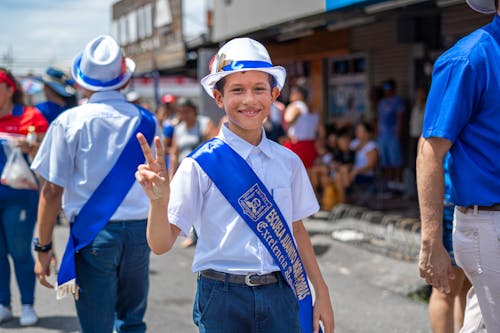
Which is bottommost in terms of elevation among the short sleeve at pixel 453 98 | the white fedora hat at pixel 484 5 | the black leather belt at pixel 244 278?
the black leather belt at pixel 244 278

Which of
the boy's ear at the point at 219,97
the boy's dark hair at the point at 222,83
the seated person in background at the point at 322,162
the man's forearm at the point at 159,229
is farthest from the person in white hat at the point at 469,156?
the seated person in background at the point at 322,162

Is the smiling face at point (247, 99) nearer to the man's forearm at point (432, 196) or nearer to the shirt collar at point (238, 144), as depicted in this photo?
the shirt collar at point (238, 144)

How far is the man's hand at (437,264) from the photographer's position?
2.61 meters

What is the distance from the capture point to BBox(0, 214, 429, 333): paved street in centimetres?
536

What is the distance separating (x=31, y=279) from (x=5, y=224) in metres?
0.50

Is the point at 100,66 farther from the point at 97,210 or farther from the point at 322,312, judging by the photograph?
the point at 322,312

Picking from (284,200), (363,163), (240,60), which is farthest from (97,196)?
(363,163)

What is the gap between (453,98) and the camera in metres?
2.56

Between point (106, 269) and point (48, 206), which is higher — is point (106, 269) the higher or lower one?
the lower one

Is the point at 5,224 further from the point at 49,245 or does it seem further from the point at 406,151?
the point at 406,151

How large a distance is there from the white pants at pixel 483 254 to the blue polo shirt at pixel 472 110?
71 mm

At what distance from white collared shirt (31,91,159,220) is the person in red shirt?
1.70m

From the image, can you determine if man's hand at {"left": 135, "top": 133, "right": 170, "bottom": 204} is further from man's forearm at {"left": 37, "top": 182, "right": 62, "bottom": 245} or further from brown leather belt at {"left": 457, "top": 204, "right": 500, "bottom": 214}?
man's forearm at {"left": 37, "top": 182, "right": 62, "bottom": 245}

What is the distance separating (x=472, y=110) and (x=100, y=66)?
6.57 feet
